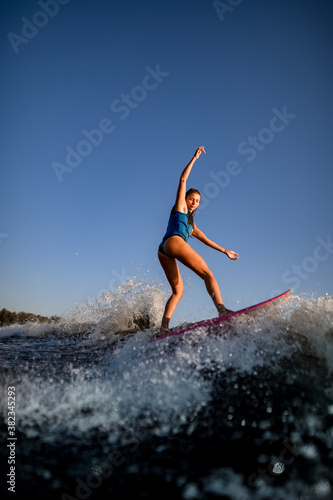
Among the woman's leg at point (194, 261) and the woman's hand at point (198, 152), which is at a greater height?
the woman's hand at point (198, 152)

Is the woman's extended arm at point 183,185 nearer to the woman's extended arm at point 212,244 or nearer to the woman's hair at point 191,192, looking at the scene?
the woman's hair at point 191,192

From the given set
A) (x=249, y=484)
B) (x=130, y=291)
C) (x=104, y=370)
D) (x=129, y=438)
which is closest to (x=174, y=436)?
(x=129, y=438)

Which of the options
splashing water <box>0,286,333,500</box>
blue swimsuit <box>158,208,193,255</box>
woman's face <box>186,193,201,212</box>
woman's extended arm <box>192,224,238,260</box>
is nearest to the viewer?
splashing water <box>0,286,333,500</box>

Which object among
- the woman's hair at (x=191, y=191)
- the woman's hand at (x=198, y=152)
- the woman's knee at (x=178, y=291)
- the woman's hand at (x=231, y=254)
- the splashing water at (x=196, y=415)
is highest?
the woman's hand at (x=198, y=152)

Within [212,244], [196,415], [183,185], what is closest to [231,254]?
[212,244]

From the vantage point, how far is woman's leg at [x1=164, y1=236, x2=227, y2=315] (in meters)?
4.10

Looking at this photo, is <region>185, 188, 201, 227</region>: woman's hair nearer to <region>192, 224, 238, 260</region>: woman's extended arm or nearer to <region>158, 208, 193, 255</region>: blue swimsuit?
<region>158, 208, 193, 255</region>: blue swimsuit

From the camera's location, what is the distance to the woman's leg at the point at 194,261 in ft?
13.4

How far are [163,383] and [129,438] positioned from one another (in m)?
0.69

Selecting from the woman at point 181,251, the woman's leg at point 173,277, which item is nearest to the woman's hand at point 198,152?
the woman at point 181,251

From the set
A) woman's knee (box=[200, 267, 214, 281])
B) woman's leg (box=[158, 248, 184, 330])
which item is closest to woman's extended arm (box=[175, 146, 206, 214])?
woman's leg (box=[158, 248, 184, 330])

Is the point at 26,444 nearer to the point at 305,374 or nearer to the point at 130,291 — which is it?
the point at 305,374

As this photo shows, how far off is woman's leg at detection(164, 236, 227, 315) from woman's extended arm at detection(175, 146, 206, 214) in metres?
0.49

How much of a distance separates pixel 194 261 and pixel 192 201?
1045mm
